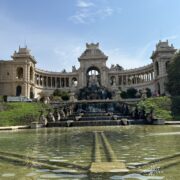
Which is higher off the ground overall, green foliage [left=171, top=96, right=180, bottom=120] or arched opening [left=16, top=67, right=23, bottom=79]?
arched opening [left=16, top=67, right=23, bottom=79]

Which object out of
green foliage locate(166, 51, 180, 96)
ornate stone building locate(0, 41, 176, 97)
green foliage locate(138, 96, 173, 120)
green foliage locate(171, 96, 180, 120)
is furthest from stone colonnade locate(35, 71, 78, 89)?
green foliage locate(171, 96, 180, 120)

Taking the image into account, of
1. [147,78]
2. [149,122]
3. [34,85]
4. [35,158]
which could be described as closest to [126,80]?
[147,78]

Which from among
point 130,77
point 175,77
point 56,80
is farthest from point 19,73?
point 175,77

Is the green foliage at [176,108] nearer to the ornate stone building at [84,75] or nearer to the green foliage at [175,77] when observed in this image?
the green foliage at [175,77]

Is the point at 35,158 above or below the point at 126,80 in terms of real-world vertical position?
below

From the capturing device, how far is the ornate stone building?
98312 millimetres

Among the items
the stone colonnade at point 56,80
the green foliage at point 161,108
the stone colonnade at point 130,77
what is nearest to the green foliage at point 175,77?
the green foliage at point 161,108

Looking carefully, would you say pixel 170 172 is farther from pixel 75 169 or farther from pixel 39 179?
pixel 39 179

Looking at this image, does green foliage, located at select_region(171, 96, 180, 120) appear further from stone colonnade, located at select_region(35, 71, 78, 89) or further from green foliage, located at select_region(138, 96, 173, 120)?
stone colonnade, located at select_region(35, 71, 78, 89)

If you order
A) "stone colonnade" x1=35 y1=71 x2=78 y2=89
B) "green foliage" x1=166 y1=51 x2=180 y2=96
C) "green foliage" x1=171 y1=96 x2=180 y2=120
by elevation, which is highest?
"stone colonnade" x1=35 y1=71 x2=78 y2=89

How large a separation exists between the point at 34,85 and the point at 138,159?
10040 cm

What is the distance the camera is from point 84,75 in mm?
116312

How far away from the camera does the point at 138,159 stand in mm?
8734

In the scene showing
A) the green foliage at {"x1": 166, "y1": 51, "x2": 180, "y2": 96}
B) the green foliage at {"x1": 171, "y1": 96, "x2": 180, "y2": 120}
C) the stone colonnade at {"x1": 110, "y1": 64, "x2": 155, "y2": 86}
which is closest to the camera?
the green foliage at {"x1": 171, "y1": 96, "x2": 180, "y2": 120}
